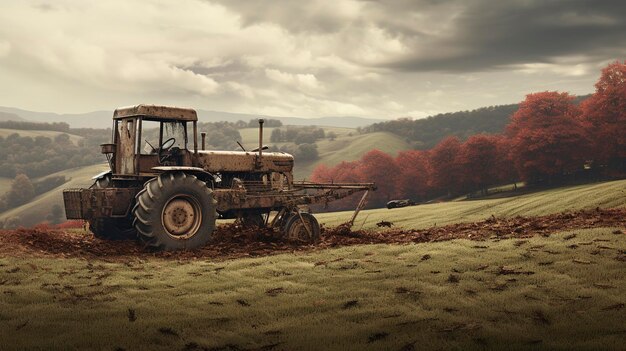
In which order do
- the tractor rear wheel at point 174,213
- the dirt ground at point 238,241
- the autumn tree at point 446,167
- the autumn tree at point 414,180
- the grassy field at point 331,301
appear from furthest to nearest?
the autumn tree at point 414,180
the autumn tree at point 446,167
the tractor rear wheel at point 174,213
the dirt ground at point 238,241
the grassy field at point 331,301

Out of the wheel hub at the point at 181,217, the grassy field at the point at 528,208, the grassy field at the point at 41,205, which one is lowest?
the grassy field at the point at 41,205

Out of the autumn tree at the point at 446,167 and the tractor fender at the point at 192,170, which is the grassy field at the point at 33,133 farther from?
the tractor fender at the point at 192,170

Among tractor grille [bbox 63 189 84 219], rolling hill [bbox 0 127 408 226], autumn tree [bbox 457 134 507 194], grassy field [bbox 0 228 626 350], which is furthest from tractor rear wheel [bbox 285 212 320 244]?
rolling hill [bbox 0 127 408 226]

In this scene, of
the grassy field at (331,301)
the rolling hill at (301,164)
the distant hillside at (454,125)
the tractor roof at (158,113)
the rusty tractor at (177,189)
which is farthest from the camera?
the distant hillside at (454,125)

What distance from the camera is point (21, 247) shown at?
11.0 meters

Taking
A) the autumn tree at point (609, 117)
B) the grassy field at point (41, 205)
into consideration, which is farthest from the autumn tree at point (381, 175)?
the grassy field at point (41, 205)

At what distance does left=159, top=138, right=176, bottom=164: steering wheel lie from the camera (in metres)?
14.0

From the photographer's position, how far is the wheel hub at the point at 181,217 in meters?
12.4

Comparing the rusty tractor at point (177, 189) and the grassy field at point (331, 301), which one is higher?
the rusty tractor at point (177, 189)

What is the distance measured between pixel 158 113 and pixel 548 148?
50.0m

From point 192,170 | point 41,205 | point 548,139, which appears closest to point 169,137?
point 192,170

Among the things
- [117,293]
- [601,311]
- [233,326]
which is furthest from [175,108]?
[601,311]

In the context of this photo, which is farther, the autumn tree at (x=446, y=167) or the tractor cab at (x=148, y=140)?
the autumn tree at (x=446, y=167)

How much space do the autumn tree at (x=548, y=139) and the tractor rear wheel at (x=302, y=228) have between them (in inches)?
1764
